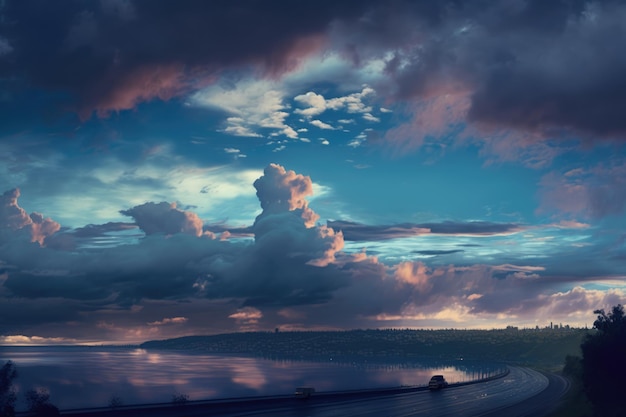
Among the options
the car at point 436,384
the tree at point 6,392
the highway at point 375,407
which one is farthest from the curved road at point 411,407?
the tree at point 6,392

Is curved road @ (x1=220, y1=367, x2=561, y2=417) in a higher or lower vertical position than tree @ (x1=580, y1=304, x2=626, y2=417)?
lower

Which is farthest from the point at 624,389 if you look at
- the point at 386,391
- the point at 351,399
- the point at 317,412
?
the point at 386,391

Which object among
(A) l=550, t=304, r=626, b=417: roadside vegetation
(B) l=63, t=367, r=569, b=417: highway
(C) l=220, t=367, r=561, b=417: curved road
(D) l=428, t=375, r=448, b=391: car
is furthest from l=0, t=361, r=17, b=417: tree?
(D) l=428, t=375, r=448, b=391: car

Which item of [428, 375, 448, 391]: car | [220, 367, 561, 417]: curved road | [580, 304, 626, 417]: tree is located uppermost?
[580, 304, 626, 417]: tree

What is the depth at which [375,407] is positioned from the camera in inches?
2955

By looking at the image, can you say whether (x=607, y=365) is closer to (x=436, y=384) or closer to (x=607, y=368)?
(x=607, y=368)

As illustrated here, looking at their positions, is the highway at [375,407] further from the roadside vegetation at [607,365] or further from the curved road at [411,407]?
the roadside vegetation at [607,365]

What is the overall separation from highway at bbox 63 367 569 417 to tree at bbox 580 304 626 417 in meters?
10.5

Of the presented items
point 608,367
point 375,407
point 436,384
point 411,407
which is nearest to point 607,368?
point 608,367

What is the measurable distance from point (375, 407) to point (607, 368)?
28299mm

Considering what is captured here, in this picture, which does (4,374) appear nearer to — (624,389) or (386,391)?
(624,389)

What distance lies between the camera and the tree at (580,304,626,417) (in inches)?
2311

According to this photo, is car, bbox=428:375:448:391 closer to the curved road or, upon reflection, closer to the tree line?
the curved road

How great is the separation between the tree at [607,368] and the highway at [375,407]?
34.4 ft
